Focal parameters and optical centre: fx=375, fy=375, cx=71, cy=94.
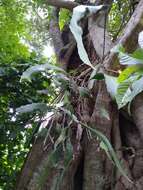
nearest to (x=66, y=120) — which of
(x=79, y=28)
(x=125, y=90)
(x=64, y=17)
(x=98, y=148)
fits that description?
(x=98, y=148)

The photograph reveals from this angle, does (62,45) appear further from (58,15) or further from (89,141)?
(89,141)

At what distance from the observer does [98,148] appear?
162 centimetres

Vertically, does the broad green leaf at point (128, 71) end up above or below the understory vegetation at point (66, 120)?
below

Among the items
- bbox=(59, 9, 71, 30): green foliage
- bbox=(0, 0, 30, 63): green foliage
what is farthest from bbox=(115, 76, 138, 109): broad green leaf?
bbox=(59, 9, 71, 30): green foliage

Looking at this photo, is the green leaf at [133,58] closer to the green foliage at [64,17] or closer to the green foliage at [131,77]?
the green foliage at [131,77]

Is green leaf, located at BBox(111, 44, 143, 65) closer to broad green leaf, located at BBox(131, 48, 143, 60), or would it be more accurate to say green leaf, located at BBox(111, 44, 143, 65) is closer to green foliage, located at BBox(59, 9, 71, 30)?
broad green leaf, located at BBox(131, 48, 143, 60)

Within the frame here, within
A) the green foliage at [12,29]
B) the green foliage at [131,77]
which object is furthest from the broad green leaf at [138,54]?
the green foliage at [12,29]

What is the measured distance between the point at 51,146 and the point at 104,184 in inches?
13.3

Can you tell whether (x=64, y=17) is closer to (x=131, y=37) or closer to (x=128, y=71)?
(x=131, y=37)

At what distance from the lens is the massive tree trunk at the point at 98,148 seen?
5.16 ft

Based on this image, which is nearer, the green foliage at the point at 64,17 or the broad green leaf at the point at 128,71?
the broad green leaf at the point at 128,71

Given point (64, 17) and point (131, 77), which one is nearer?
point (131, 77)

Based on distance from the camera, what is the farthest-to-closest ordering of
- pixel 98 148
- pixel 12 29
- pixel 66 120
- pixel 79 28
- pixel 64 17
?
pixel 64 17 < pixel 12 29 < pixel 66 120 < pixel 98 148 < pixel 79 28

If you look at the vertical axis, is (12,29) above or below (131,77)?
above
